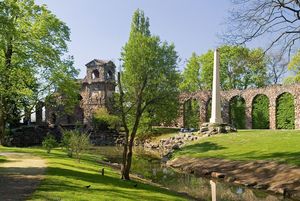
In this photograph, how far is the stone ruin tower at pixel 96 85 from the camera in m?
53.4

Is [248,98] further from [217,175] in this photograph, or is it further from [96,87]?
[217,175]

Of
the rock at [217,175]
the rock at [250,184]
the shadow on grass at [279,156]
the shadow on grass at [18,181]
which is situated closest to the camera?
the shadow on grass at [18,181]

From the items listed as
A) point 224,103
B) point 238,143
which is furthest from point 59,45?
point 224,103

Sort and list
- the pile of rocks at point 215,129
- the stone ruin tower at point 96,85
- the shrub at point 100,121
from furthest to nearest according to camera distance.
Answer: the stone ruin tower at point 96,85
the shrub at point 100,121
the pile of rocks at point 215,129

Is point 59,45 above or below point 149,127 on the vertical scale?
above

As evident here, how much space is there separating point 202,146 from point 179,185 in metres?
11.2

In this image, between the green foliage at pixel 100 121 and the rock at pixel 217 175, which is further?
the green foliage at pixel 100 121

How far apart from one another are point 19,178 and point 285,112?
3355cm

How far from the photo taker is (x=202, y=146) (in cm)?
2836

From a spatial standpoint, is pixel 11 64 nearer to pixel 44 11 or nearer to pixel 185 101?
pixel 44 11

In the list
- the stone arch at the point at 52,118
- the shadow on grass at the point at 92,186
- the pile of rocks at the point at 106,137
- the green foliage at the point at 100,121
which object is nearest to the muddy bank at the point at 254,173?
the shadow on grass at the point at 92,186

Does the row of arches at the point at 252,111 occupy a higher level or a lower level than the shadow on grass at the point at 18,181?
higher

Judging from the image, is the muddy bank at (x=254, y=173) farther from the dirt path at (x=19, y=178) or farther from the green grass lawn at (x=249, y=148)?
the dirt path at (x=19, y=178)

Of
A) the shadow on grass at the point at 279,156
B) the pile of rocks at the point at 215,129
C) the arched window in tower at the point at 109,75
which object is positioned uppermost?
the arched window in tower at the point at 109,75
